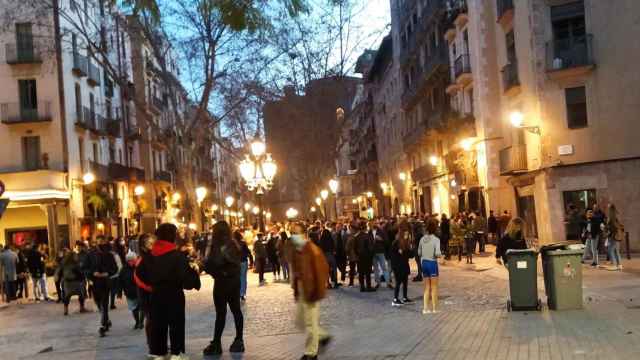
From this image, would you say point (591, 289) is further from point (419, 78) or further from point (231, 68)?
point (419, 78)

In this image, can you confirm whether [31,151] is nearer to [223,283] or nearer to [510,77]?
[510,77]

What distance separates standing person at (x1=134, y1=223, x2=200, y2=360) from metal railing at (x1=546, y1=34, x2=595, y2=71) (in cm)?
2072

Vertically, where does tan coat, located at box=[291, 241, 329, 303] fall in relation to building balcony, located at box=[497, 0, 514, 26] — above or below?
below

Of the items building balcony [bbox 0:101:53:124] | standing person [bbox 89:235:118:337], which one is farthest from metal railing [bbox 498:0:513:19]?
building balcony [bbox 0:101:53:124]

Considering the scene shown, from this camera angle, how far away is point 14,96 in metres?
37.3

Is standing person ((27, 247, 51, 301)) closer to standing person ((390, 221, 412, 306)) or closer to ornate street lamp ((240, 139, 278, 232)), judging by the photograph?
ornate street lamp ((240, 139, 278, 232))

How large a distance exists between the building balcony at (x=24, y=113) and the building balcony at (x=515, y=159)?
69.5 ft

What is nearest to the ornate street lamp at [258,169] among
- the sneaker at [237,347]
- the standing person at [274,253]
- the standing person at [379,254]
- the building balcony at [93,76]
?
the standing person at [379,254]

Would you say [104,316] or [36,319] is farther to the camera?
[36,319]

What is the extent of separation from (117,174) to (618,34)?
1160 inches

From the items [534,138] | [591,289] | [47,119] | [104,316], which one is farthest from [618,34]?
[47,119]

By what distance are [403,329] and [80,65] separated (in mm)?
32439

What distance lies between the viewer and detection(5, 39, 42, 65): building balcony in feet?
121

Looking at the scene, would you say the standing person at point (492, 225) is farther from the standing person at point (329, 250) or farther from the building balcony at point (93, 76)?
the building balcony at point (93, 76)
